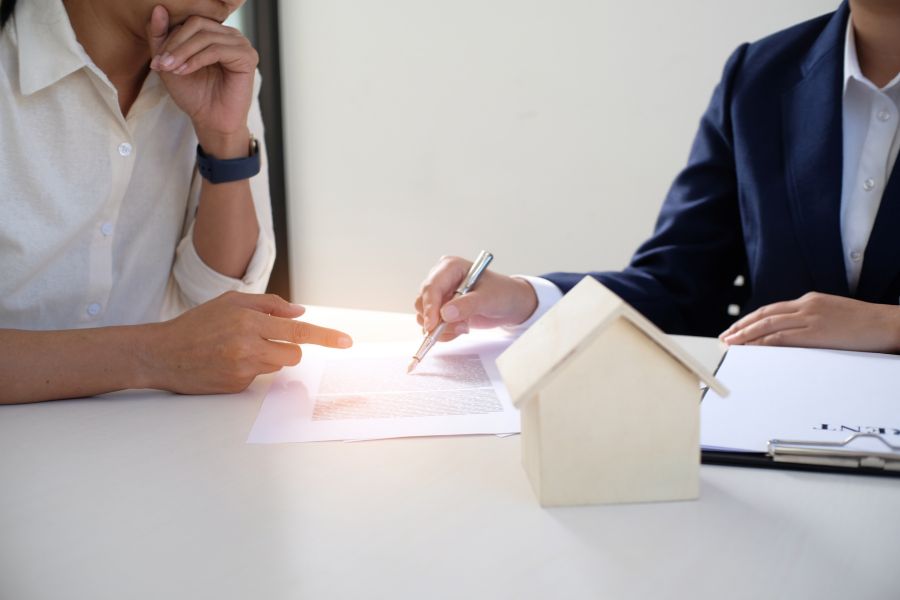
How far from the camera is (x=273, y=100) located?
9.31 feet

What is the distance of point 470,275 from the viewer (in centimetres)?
112

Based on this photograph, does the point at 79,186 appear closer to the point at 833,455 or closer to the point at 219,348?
the point at 219,348

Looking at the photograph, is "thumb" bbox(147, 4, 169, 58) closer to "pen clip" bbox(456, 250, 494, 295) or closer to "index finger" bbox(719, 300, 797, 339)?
"pen clip" bbox(456, 250, 494, 295)

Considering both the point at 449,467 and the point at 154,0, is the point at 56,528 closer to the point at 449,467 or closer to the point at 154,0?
the point at 449,467

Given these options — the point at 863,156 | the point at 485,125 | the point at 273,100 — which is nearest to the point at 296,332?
the point at 863,156

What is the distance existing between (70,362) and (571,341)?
0.59m

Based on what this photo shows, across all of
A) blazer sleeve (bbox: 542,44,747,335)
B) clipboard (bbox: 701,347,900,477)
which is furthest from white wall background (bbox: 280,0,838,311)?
clipboard (bbox: 701,347,900,477)

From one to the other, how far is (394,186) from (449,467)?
217cm

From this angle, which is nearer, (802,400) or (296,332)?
(802,400)

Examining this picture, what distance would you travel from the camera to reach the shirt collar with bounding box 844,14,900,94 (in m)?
1.25

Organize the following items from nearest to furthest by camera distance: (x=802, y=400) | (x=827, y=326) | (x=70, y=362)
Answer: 1. (x=802, y=400)
2. (x=70, y=362)
3. (x=827, y=326)

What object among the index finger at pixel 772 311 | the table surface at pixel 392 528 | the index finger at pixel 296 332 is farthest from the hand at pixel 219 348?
the index finger at pixel 772 311

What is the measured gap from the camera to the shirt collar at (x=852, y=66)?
4.11 ft

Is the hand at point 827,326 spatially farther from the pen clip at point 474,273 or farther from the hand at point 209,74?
the hand at point 209,74
